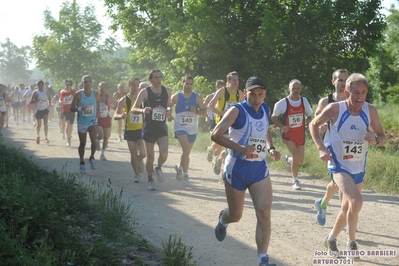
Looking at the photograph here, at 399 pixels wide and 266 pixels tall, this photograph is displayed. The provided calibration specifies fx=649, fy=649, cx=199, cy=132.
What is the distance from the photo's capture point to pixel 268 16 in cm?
2106

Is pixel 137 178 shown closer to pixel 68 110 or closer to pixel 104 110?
pixel 104 110

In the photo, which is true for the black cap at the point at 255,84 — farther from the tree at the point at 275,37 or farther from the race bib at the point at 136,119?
the tree at the point at 275,37

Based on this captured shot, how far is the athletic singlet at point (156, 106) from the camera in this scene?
36.7 ft

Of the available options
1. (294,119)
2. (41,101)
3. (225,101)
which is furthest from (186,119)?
(41,101)

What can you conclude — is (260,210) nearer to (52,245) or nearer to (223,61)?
(52,245)

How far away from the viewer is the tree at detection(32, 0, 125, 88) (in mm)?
39781

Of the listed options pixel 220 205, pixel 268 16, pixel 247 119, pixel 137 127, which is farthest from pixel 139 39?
pixel 247 119

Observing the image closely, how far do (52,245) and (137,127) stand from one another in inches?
272

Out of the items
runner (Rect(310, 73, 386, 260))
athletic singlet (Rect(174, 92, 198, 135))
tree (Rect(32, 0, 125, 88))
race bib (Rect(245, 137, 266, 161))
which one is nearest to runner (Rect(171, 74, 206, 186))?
athletic singlet (Rect(174, 92, 198, 135))

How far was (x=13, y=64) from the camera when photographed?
160 meters

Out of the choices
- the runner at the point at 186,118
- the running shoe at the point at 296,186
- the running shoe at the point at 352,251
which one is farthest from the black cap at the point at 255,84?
the running shoe at the point at 296,186

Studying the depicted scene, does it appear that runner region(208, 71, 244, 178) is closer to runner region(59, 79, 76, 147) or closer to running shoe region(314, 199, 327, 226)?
running shoe region(314, 199, 327, 226)

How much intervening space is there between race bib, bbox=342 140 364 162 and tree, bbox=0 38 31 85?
→ 513ft

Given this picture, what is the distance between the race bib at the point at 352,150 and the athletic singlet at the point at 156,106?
501 cm
